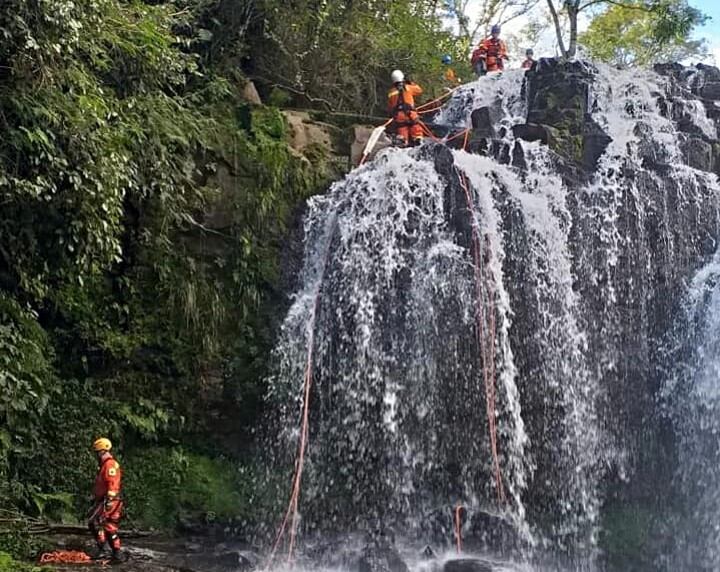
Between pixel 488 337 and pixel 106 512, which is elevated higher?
pixel 488 337

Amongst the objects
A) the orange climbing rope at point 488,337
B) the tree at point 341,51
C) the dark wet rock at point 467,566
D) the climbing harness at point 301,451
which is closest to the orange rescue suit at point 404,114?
the tree at point 341,51

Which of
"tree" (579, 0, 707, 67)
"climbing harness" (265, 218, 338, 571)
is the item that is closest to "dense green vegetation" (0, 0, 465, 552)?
"climbing harness" (265, 218, 338, 571)

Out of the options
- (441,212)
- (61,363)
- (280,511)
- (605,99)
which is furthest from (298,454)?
(605,99)

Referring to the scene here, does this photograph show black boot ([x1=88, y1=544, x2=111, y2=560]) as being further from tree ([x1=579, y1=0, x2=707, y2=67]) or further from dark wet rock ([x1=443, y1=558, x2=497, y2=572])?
tree ([x1=579, y1=0, x2=707, y2=67])

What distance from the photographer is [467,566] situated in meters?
7.75

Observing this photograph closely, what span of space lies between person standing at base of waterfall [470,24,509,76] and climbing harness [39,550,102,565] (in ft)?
44.7

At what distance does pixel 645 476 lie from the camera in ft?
33.4

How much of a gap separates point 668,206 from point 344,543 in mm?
6462

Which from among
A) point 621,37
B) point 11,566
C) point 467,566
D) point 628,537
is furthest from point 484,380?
point 621,37

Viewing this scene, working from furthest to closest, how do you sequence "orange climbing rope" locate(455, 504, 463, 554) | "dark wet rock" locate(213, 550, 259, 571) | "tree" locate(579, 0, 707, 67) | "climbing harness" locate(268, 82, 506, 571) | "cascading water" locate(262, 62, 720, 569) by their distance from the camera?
"tree" locate(579, 0, 707, 67) → "cascading water" locate(262, 62, 720, 569) → "climbing harness" locate(268, 82, 506, 571) → "orange climbing rope" locate(455, 504, 463, 554) → "dark wet rock" locate(213, 550, 259, 571)

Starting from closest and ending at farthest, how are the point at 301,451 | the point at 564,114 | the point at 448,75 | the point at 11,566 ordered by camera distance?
the point at 11,566, the point at 301,451, the point at 564,114, the point at 448,75

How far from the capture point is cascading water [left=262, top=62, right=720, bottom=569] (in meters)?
9.29

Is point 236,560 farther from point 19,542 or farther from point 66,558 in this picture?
point 19,542

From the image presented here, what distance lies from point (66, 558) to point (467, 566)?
3588mm
